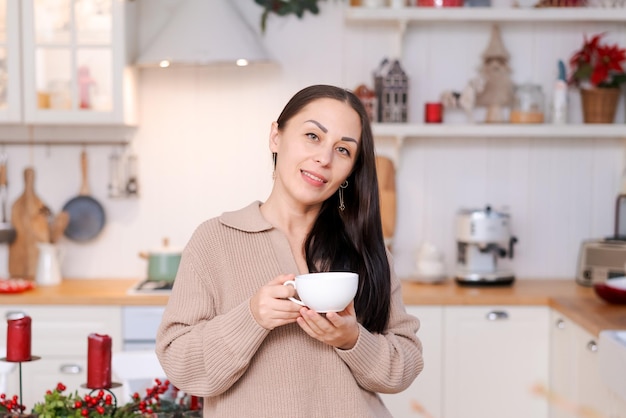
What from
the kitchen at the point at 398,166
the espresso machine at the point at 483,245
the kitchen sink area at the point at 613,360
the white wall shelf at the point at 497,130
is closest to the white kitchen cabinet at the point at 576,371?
the kitchen sink area at the point at 613,360

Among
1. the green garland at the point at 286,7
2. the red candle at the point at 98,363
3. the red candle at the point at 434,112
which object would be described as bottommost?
the red candle at the point at 98,363

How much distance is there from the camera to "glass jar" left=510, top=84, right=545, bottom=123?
363 centimetres

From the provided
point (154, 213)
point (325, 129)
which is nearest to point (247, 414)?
point (325, 129)

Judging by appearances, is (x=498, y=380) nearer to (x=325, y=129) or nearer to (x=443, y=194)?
(x=443, y=194)

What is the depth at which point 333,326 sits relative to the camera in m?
1.37

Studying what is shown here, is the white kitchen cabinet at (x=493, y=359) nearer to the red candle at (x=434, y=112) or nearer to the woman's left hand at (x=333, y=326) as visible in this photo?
the red candle at (x=434, y=112)

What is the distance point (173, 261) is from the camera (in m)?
3.55

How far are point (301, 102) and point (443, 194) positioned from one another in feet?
7.72

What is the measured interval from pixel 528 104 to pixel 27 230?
2.19 m

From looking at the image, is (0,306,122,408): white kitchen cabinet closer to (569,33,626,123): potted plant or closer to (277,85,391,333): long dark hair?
(277,85,391,333): long dark hair

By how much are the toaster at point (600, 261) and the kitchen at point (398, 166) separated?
0.76 ft

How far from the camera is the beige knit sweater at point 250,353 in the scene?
1.41m

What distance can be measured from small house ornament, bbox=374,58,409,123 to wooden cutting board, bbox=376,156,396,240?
207 mm

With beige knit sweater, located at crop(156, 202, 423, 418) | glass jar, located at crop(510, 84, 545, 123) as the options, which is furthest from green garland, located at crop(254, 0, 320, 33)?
beige knit sweater, located at crop(156, 202, 423, 418)
